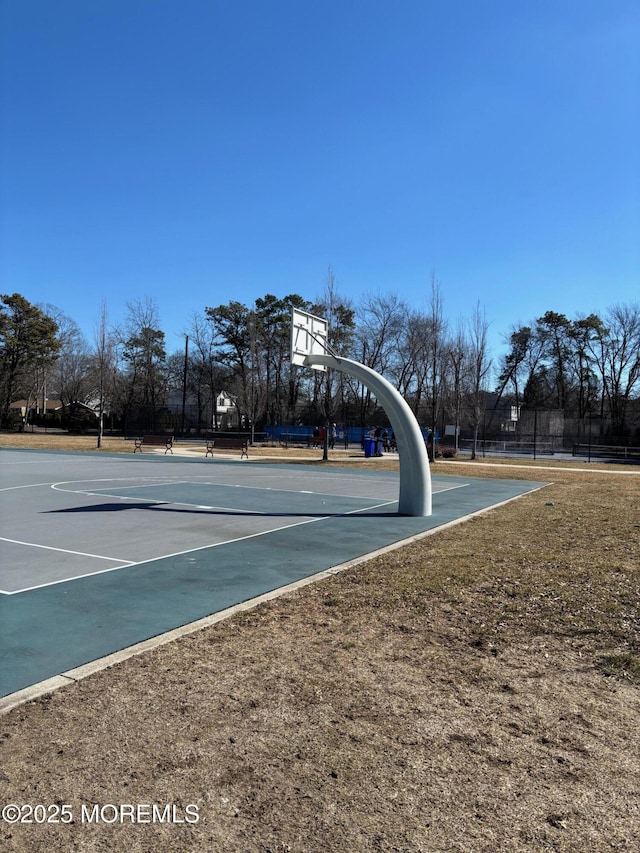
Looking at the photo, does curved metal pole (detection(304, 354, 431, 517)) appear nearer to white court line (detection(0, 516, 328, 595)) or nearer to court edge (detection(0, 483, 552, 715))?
white court line (detection(0, 516, 328, 595))

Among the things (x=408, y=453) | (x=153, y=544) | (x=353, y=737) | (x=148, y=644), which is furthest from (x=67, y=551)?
(x=408, y=453)

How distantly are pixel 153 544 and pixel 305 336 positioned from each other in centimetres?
755

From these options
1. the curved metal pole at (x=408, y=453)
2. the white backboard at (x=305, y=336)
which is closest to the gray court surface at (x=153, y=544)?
the curved metal pole at (x=408, y=453)

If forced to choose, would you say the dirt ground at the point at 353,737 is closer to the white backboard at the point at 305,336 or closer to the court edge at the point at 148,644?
the court edge at the point at 148,644

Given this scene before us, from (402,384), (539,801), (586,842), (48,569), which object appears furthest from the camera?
(402,384)

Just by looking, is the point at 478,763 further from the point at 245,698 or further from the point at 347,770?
the point at 245,698

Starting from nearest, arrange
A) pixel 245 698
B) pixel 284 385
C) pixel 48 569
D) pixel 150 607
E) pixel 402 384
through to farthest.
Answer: pixel 245 698 → pixel 150 607 → pixel 48 569 → pixel 402 384 → pixel 284 385

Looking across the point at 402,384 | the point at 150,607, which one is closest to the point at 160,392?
the point at 402,384

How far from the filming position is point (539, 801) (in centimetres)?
294

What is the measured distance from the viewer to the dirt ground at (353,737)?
2.73 m

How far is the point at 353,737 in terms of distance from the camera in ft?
11.6

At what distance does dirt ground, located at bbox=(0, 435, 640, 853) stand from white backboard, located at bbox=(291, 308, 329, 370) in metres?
9.00

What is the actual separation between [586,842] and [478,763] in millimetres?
692

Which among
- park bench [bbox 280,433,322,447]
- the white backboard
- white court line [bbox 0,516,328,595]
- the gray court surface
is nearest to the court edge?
the gray court surface
